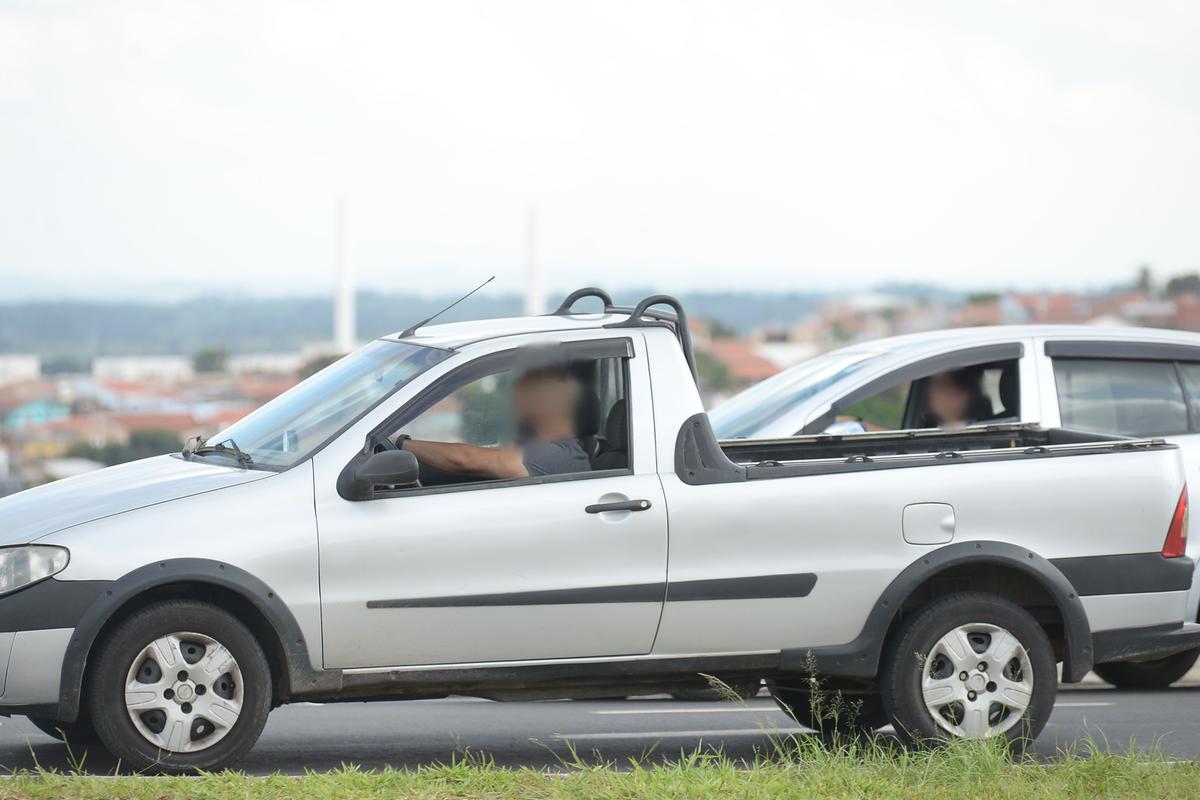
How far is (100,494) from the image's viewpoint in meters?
5.71

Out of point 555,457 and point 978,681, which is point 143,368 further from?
point 978,681

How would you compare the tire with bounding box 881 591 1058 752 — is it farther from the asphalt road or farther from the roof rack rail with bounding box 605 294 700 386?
the roof rack rail with bounding box 605 294 700 386

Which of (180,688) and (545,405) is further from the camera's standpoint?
(545,405)

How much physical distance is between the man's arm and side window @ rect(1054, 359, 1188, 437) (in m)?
3.96

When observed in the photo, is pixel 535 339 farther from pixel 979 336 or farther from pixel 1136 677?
pixel 1136 677


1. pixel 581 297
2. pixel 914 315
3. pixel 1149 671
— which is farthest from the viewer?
pixel 914 315

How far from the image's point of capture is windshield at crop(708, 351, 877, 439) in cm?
876

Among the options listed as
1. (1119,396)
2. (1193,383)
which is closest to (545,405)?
(1119,396)

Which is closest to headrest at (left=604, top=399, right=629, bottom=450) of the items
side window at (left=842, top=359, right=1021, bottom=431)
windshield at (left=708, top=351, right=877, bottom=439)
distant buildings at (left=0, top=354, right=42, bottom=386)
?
windshield at (left=708, top=351, right=877, bottom=439)

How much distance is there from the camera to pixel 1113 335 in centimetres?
893

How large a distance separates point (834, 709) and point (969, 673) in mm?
636

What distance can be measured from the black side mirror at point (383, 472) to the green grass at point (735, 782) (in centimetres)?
96

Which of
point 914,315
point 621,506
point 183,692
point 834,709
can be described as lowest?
point 834,709

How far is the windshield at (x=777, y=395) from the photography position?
8763mm
